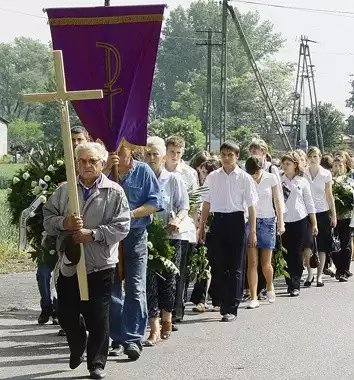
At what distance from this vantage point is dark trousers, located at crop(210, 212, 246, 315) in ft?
39.7

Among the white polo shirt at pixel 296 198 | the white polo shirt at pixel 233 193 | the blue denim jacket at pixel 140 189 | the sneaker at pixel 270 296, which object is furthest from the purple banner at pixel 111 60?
the white polo shirt at pixel 296 198

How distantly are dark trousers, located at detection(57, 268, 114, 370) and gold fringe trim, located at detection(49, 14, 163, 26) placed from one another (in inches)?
80.2

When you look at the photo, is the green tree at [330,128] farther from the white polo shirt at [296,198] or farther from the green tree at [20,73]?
the white polo shirt at [296,198]

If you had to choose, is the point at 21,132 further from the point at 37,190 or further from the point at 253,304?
the point at 37,190

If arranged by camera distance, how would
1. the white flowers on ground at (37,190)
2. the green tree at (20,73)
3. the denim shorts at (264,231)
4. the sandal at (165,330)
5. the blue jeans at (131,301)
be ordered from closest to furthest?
the blue jeans at (131,301), the white flowers on ground at (37,190), the sandal at (165,330), the denim shorts at (264,231), the green tree at (20,73)

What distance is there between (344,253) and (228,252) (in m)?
4.49

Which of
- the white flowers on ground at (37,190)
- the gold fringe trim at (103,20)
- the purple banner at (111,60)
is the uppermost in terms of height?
the gold fringe trim at (103,20)

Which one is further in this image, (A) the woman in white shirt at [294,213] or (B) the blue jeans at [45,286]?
(A) the woman in white shirt at [294,213]

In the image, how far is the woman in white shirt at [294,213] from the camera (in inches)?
578

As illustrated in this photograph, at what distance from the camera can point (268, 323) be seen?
11.6m

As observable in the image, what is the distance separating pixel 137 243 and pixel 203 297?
11.7 feet

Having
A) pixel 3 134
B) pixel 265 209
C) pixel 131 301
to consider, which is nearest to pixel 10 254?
pixel 265 209

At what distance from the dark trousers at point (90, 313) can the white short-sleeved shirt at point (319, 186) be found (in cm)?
747

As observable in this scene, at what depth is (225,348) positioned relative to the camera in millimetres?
9977
